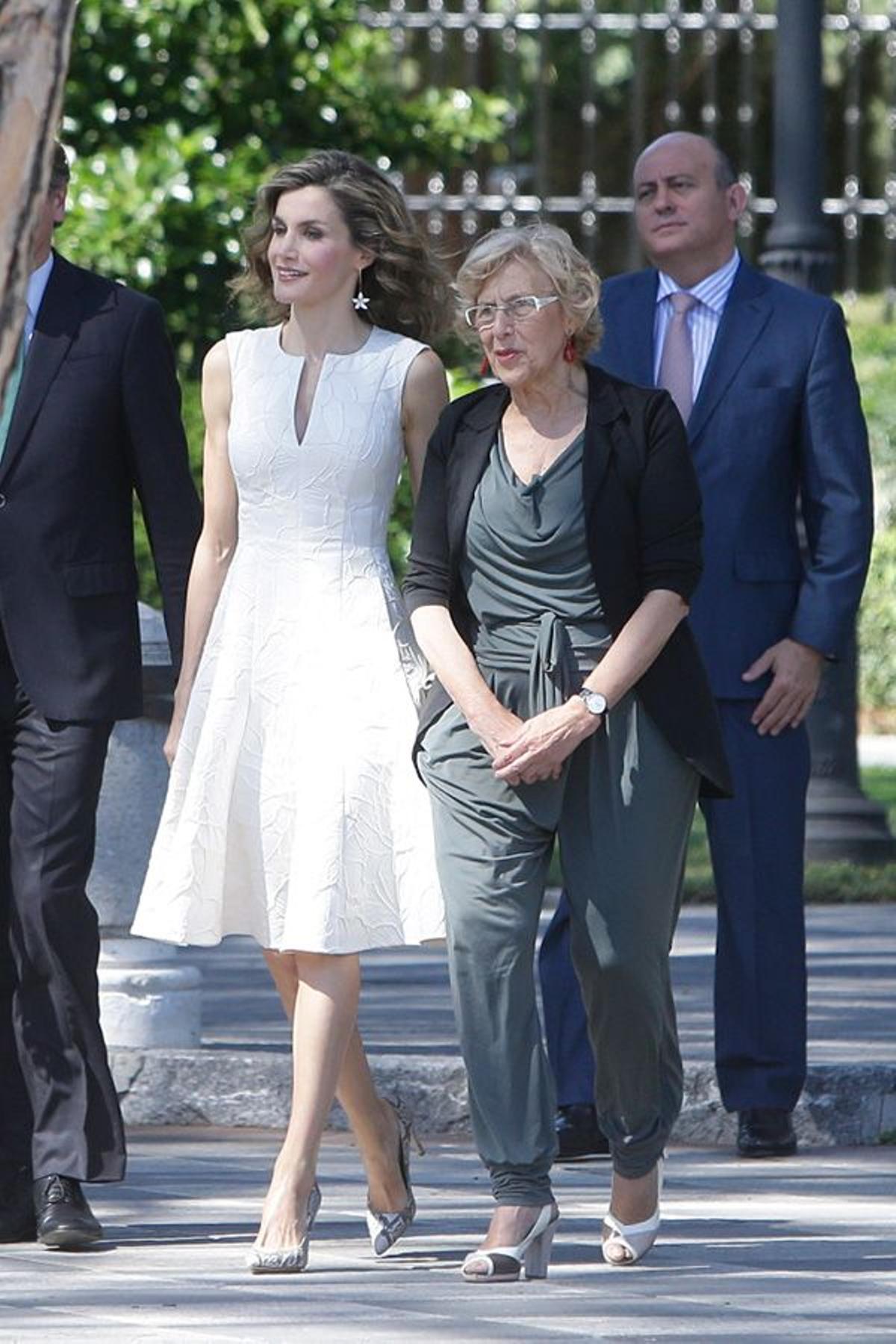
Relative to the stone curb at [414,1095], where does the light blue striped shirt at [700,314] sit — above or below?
above

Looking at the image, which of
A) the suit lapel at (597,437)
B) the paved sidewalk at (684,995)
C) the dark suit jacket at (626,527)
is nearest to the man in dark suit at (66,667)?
the dark suit jacket at (626,527)

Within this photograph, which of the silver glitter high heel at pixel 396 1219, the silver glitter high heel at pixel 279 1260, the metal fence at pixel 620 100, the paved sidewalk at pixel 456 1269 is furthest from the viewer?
the metal fence at pixel 620 100

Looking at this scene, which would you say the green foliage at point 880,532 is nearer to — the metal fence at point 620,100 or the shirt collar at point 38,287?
the metal fence at point 620,100

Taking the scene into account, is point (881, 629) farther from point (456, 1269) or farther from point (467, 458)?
point (456, 1269)

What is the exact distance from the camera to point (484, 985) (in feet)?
17.7

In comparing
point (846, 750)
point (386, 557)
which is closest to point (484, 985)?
point (386, 557)

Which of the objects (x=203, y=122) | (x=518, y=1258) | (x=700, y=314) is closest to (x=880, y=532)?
(x=203, y=122)

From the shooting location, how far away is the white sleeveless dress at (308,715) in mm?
5590

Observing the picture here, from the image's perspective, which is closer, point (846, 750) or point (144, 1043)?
point (144, 1043)

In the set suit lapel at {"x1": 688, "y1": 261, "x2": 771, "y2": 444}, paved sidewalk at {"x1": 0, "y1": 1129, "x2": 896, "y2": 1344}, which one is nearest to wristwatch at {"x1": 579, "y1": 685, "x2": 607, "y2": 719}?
paved sidewalk at {"x1": 0, "y1": 1129, "x2": 896, "y2": 1344}

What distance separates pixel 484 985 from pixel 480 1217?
916 mm

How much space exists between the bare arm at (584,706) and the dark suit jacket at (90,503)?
898 millimetres

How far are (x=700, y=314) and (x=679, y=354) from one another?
100 mm

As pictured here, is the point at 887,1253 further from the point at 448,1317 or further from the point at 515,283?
the point at 515,283
